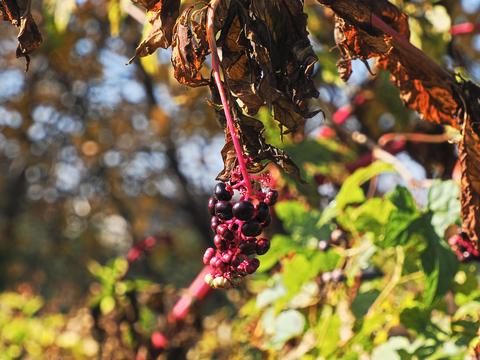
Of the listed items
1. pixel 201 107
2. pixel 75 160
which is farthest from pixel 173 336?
pixel 75 160

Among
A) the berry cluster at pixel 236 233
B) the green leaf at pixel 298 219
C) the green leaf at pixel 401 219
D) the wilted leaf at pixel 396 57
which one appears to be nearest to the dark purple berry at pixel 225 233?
the berry cluster at pixel 236 233

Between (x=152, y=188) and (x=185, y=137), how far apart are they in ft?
5.04

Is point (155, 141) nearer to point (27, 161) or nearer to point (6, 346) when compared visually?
point (27, 161)

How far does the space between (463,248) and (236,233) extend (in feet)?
2.17

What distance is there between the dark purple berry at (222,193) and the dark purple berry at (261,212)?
0.13 feet

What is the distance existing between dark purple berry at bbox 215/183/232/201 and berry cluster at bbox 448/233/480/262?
61cm

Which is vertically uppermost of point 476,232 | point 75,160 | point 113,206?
point 476,232

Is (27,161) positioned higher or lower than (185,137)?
lower

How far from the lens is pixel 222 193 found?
72cm

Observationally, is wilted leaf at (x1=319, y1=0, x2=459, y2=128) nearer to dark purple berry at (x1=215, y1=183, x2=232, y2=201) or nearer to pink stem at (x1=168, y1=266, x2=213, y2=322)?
dark purple berry at (x1=215, y1=183, x2=232, y2=201)

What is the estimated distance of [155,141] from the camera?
654 cm

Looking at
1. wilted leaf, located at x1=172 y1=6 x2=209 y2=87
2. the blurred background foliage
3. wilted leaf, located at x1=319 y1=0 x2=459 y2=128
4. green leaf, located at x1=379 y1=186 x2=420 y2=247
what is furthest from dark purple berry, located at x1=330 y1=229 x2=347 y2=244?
wilted leaf, located at x1=172 y1=6 x2=209 y2=87

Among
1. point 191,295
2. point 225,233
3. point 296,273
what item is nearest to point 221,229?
point 225,233

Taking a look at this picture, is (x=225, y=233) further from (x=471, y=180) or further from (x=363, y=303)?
(x=363, y=303)
